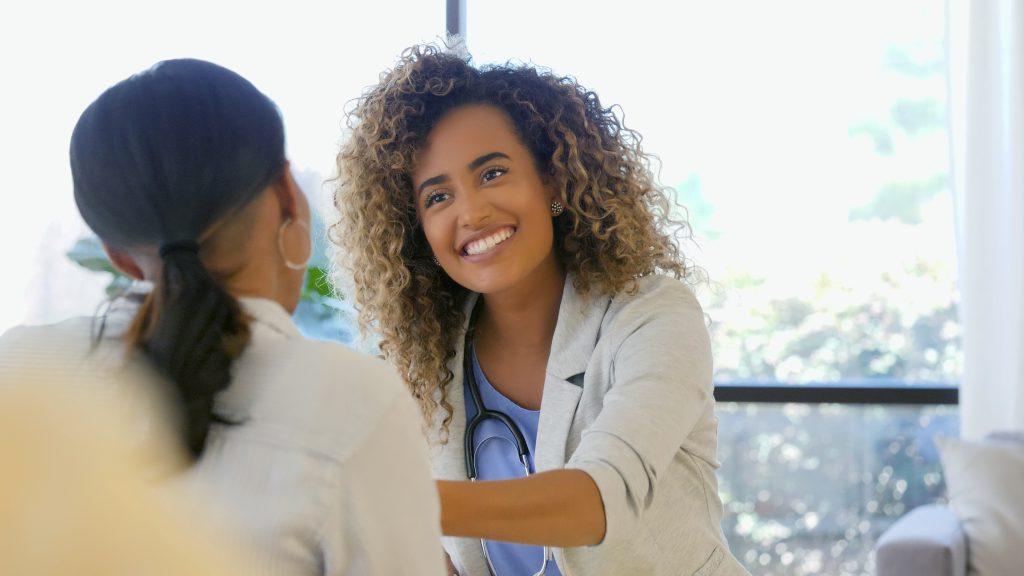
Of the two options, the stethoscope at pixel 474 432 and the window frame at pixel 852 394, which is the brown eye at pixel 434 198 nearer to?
the stethoscope at pixel 474 432

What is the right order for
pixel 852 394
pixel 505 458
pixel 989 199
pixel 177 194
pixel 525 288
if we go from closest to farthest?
pixel 177 194 → pixel 505 458 → pixel 525 288 → pixel 989 199 → pixel 852 394

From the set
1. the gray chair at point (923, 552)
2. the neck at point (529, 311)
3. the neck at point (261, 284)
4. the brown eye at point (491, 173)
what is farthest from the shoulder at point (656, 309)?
the gray chair at point (923, 552)

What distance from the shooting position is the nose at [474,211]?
5.80 feet

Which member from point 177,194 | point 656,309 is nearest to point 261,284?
point 177,194

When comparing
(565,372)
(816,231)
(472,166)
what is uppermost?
(472,166)

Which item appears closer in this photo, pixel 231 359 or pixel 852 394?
pixel 231 359

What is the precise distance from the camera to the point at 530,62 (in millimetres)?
2031

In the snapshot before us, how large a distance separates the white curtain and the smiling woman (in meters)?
2.20

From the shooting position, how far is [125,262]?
3.09 feet

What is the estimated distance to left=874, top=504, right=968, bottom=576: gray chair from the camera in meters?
2.89

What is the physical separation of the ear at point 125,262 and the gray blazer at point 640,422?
24.7 inches

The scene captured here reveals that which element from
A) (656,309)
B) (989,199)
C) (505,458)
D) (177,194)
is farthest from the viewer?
(989,199)

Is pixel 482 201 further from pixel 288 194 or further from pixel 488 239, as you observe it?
pixel 288 194

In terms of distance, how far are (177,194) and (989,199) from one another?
11.5 feet
